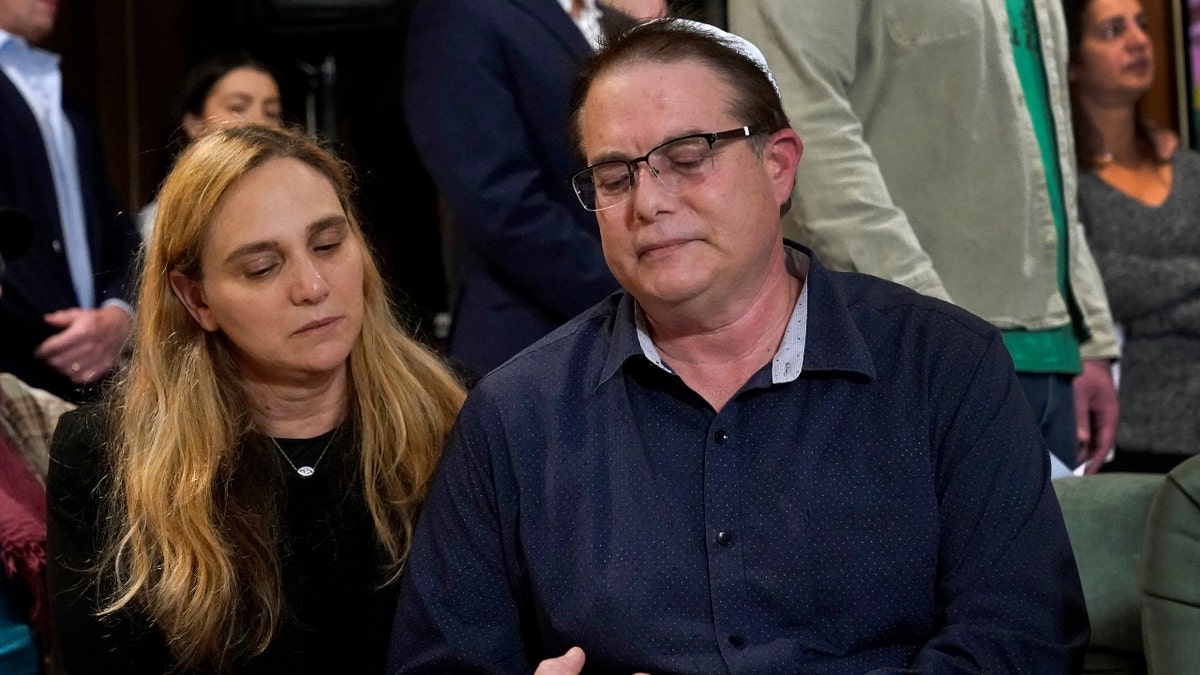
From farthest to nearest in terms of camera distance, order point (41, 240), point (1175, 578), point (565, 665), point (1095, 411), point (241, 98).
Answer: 1. point (241, 98)
2. point (41, 240)
3. point (1095, 411)
4. point (565, 665)
5. point (1175, 578)

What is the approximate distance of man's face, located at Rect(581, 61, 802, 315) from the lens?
1671 mm

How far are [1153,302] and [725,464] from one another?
2.31 metres

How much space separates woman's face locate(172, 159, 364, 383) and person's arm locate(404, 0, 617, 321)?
1.25ft

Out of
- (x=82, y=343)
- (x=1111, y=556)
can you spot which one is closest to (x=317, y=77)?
(x=82, y=343)

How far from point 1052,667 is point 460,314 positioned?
1238 mm

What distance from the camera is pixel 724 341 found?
1.73 metres

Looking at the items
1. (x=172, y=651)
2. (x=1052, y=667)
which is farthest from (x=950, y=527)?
(x=172, y=651)

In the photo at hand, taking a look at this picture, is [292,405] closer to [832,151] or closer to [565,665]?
[565,665]

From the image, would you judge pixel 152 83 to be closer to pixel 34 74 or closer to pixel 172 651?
pixel 34 74

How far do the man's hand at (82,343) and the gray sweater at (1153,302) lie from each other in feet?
7.57

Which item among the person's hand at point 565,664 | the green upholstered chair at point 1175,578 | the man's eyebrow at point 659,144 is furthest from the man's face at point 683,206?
the green upholstered chair at point 1175,578

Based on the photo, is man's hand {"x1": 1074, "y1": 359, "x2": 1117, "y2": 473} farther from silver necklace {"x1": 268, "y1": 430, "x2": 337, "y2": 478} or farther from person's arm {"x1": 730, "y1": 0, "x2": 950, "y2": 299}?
silver necklace {"x1": 268, "y1": 430, "x2": 337, "y2": 478}

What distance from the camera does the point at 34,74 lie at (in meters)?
2.94

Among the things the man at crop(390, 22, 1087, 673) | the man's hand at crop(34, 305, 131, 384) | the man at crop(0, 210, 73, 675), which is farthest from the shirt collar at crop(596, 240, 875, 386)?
the man's hand at crop(34, 305, 131, 384)
